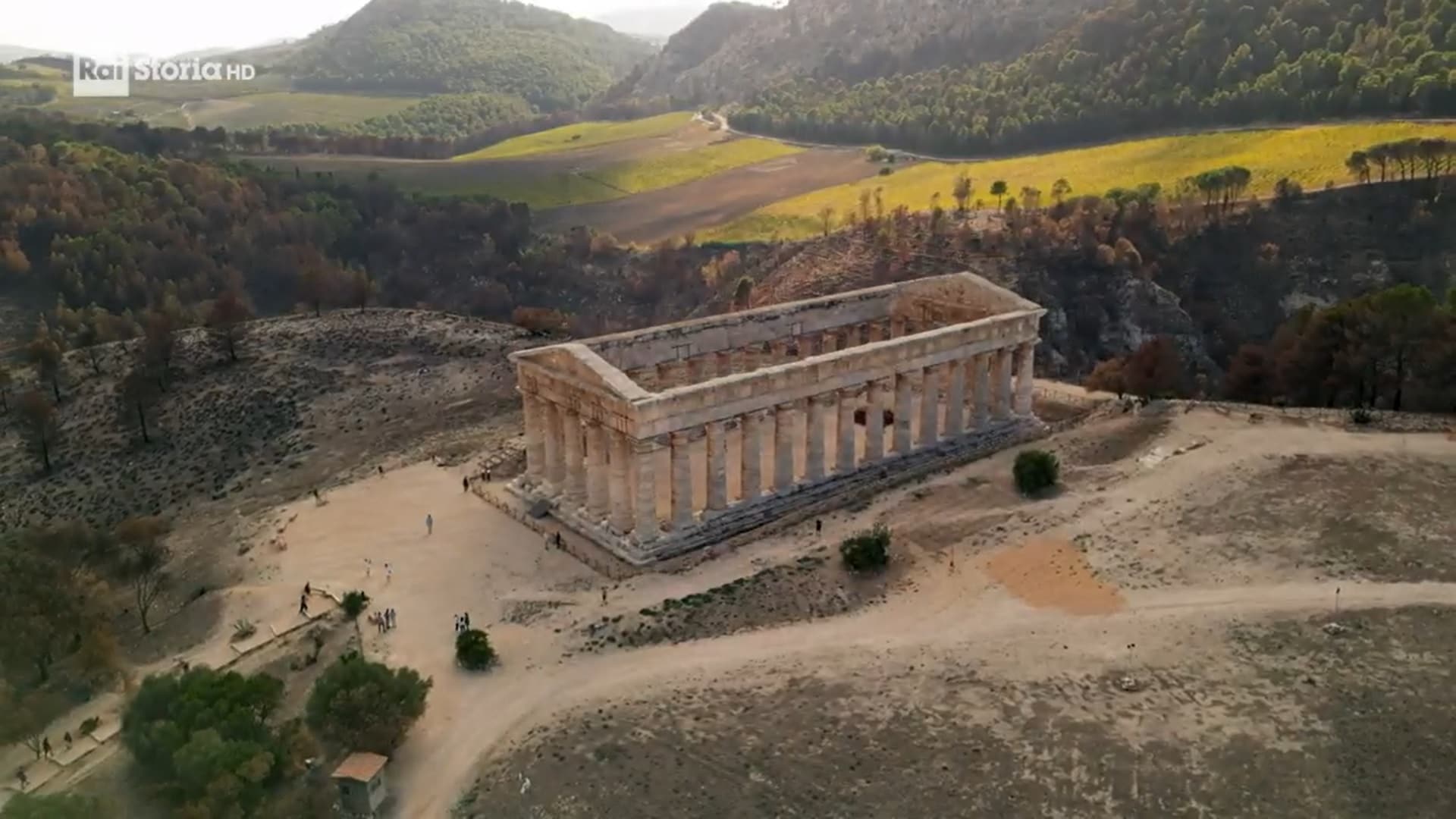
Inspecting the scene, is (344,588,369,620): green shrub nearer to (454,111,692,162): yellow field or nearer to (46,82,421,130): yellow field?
(454,111,692,162): yellow field

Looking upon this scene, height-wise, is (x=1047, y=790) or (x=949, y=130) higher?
(x=949, y=130)

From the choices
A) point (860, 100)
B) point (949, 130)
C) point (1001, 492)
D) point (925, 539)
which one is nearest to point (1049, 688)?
point (925, 539)

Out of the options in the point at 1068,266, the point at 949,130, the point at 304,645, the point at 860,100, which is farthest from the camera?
the point at 860,100

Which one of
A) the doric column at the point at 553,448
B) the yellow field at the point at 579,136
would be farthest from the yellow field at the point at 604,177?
the doric column at the point at 553,448

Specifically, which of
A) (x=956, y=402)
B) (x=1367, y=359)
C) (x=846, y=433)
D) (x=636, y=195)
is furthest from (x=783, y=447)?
(x=636, y=195)

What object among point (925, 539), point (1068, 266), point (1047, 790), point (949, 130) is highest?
point (949, 130)

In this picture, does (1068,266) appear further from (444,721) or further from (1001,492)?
(444,721)
